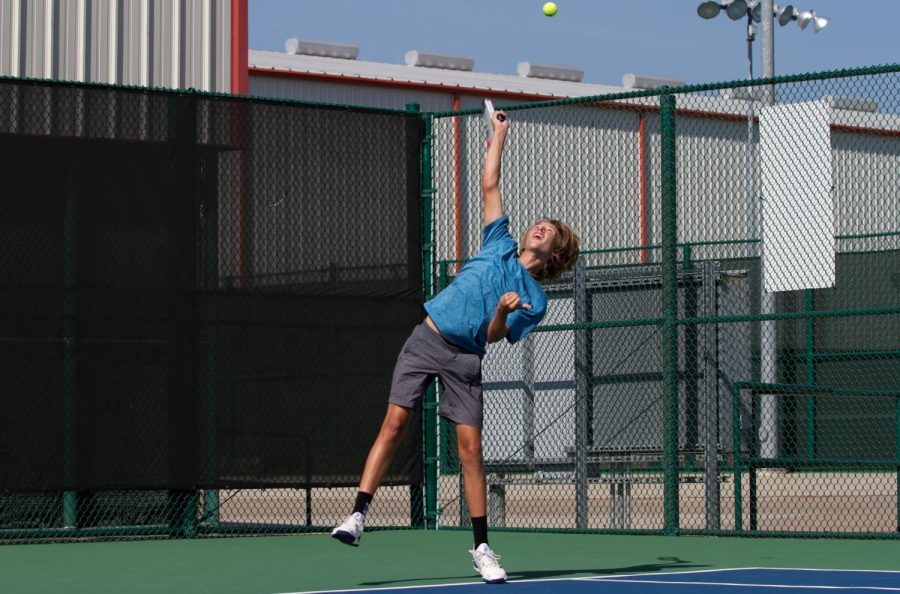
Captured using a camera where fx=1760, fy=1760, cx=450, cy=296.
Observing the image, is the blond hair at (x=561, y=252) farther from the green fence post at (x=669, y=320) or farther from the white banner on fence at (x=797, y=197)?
the green fence post at (x=669, y=320)

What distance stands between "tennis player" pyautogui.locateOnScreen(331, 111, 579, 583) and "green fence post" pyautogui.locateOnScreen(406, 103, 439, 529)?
12.2 feet

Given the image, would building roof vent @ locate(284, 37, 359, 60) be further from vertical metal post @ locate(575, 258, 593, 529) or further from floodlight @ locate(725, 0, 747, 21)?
vertical metal post @ locate(575, 258, 593, 529)

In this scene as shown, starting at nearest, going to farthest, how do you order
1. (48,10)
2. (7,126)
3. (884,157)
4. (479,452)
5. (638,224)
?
1. (479,452)
2. (7,126)
3. (48,10)
4. (884,157)
5. (638,224)

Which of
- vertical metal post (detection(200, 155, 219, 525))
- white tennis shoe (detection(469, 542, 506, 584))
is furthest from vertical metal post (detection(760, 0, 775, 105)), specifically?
white tennis shoe (detection(469, 542, 506, 584))

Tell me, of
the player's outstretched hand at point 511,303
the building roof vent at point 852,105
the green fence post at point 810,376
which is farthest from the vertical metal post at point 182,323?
the building roof vent at point 852,105

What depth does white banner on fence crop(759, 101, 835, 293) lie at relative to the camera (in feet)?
32.9

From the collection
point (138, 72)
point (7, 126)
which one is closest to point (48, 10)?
point (138, 72)

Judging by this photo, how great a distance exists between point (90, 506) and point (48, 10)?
422 cm

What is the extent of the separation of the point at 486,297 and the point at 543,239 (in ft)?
1.13

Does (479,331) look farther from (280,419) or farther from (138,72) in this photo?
(138,72)

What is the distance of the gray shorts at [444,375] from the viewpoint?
746cm

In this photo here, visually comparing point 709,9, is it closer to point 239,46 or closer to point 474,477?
point 239,46

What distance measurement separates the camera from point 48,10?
12.8m

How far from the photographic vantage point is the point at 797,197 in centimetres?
1016
